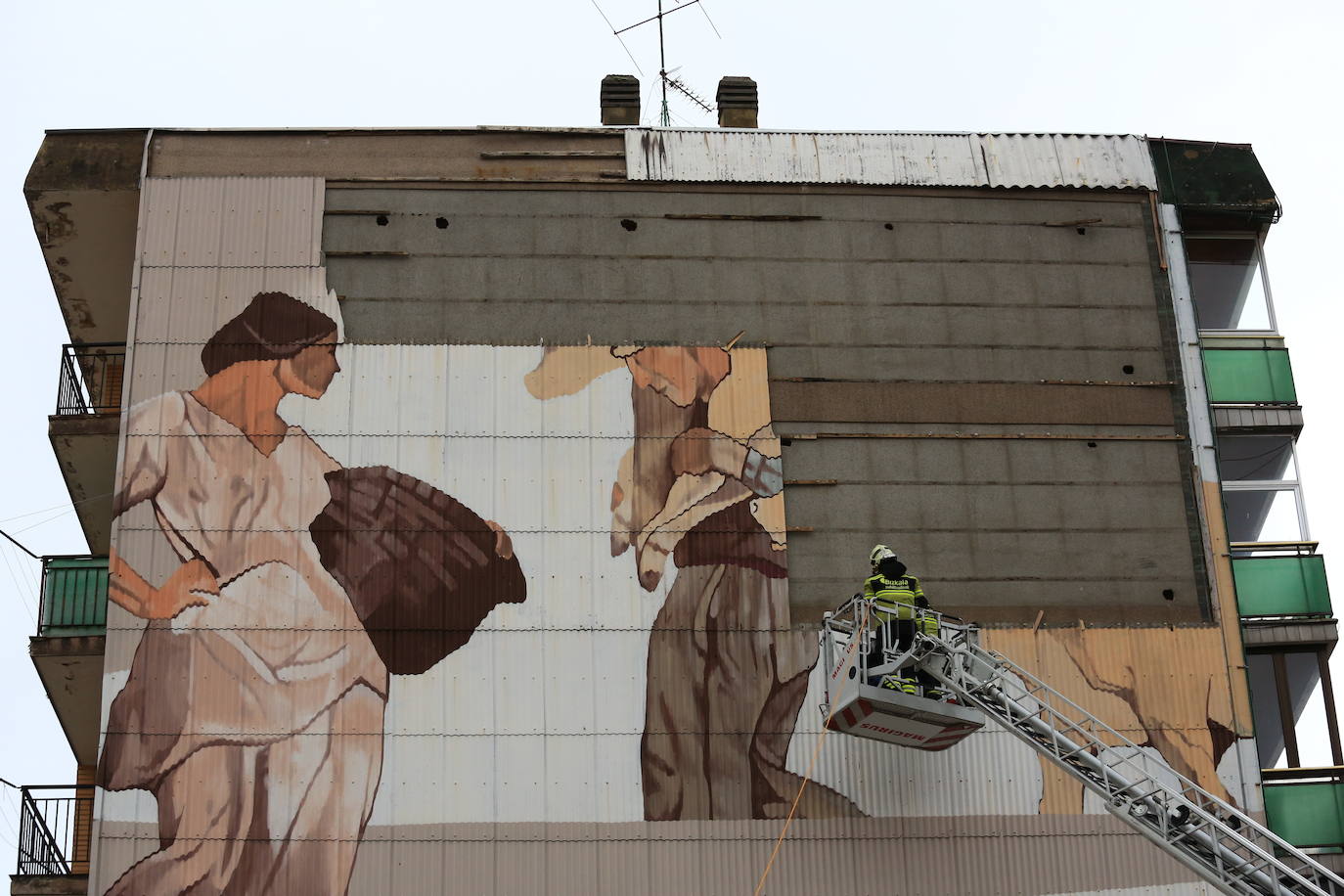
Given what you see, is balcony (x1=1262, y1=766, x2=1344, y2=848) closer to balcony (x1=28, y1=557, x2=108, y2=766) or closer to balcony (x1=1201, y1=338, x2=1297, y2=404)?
balcony (x1=1201, y1=338, x2=1297, y2=404)

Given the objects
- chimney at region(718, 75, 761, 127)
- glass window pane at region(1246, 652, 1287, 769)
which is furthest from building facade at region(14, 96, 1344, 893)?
chimney at region(718, 75, 761, 127)

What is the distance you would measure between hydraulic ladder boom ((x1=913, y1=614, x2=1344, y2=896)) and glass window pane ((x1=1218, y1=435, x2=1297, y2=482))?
21.0 ft

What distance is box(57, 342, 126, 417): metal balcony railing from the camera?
28203 millimetres

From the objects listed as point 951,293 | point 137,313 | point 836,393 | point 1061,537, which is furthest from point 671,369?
point 137,313

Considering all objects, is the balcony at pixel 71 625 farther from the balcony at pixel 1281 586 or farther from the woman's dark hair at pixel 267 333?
the balcony at pixel 1281 586

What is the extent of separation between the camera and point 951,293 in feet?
95.4

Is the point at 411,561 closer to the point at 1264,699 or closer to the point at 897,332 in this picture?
the point at 897,332

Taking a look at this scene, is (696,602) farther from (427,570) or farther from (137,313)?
(137,313)

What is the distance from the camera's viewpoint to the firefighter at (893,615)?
75.9 feet

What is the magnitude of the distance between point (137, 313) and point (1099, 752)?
1706cm

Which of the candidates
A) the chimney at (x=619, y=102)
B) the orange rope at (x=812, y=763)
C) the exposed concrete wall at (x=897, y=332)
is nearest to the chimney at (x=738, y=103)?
the chimney at (x=619, y=102)

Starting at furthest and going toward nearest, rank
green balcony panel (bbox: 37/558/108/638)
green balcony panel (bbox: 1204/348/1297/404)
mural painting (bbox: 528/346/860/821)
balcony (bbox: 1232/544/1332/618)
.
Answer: green balcony panel (bbox: 1204/348/1297/404), balcony (bbox: 1232/544/1332/618), green balcony panel (bbox: 37/558/108/638), mural painting (bbox: 528/346/860/821)

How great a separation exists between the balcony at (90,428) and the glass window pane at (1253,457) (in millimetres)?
19351

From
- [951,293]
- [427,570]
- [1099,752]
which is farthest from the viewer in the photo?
[951,293]
